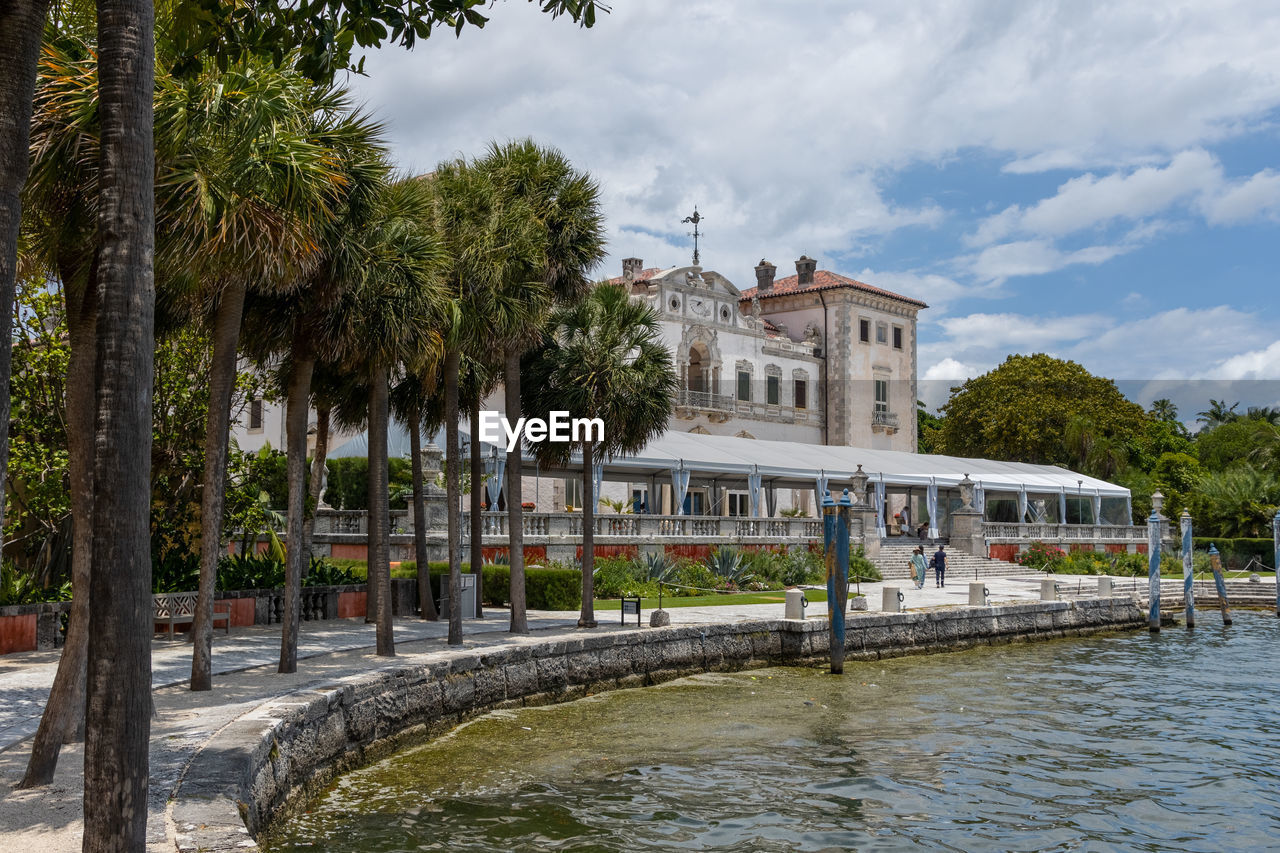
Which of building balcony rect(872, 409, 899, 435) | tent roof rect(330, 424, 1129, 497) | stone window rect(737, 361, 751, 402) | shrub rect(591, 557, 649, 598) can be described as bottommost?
shrub rect(591, 557, 649, 598)

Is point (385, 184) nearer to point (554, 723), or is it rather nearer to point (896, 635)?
point (554, 723)

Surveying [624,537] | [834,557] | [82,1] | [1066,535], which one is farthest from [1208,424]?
[82,1]

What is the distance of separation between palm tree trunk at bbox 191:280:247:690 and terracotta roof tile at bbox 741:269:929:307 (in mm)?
43465

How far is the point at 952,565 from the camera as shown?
1453 inches

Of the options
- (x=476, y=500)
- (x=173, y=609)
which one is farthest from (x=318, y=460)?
(x=173, y=609)

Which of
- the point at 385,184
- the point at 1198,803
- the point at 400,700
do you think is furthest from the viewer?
the point at 385,184

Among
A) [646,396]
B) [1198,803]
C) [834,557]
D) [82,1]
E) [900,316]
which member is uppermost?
[900,316]

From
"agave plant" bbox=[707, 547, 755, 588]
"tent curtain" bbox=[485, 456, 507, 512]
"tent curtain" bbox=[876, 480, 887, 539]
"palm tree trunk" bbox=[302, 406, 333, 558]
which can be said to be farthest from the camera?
"tent curtain" bbox=[876, 480, 887, 539]

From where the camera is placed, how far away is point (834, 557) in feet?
61.0

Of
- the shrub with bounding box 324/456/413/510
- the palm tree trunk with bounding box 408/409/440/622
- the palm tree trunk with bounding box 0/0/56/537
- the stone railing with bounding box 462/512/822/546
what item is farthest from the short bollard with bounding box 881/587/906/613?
the palm tree trunk with bounding box 0/0/56/537

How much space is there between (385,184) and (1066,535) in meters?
36.6

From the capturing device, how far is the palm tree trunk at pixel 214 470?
1102cm

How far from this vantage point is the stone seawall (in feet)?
24.0

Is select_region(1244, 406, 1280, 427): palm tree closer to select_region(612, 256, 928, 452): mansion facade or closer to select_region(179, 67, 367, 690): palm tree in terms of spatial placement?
select_region(612, 256, 928, 452): mansion facade
